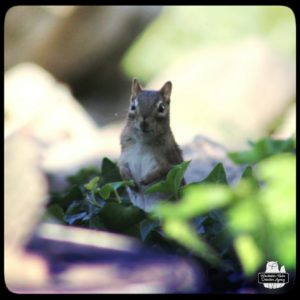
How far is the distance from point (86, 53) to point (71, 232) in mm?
1817

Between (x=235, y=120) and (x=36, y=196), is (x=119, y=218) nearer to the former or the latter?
(x=36, y=196)

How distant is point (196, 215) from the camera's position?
8.36 feet

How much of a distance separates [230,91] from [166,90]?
3.70 ft

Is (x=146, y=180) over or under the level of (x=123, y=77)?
under

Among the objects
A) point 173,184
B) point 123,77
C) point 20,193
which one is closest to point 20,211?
point 20,193

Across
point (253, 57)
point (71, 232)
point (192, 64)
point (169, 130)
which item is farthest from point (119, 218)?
point (253, 57)

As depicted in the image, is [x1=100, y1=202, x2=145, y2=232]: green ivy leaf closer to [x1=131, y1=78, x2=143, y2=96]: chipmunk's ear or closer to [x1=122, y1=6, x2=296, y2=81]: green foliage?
[x1=131, y1=78, x2=143, y2=96]: chipmunk's ear

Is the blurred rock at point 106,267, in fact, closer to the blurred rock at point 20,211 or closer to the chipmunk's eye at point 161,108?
the blurred rock at point 20,211

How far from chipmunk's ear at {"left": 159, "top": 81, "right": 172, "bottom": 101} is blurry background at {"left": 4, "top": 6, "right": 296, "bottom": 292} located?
0.11m

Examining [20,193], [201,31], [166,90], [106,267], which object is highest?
[201,31]

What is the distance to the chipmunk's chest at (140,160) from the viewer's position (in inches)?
123

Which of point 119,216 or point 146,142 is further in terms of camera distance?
point 146,142

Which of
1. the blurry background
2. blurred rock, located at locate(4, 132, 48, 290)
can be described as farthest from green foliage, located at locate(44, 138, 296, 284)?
the blurry background

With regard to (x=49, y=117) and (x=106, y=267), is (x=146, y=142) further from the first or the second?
(x=106, y=267)
